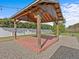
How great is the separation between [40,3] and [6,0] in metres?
18.3

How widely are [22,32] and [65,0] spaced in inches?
474

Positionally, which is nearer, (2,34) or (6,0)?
(2,34)

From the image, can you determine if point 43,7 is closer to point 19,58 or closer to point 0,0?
point 19,58

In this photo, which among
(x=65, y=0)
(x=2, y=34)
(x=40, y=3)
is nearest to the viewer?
(x=40, y=3)

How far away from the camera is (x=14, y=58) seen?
22.7ft

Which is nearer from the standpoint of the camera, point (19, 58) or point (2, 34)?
point (19, 58)

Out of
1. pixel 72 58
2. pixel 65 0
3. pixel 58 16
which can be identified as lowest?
pixel 72 58

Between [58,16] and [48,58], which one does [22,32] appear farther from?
[48,58]

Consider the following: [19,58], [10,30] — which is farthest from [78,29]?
[19,58]

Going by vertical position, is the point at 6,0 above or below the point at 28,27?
above

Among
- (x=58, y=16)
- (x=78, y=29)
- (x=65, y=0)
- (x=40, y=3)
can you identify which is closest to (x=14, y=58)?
(x=40, y=3)

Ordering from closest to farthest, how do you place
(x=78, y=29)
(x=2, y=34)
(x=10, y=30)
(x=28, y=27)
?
(x=2, y=34) < (x=10, y=30) < (x=28, y=27) < (x=78, y=29)

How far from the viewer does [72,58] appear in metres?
7.05

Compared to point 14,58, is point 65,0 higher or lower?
higher
